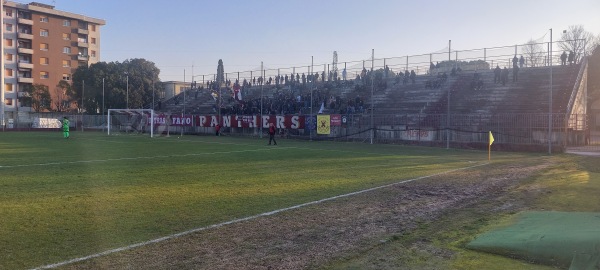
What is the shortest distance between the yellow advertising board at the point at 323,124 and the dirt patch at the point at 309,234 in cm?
2453

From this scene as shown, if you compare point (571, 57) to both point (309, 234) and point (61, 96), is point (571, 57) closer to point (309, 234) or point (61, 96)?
point (309, 234)

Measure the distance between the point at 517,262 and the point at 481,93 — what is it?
32.3m

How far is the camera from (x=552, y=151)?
2541 cm

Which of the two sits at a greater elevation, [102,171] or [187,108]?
[187,108]

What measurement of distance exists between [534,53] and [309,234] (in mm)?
34073

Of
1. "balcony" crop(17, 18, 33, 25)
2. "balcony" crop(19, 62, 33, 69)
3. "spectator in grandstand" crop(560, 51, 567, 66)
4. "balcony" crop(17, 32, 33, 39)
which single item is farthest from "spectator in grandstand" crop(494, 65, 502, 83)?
"balcony" crop(17, 18, 33, 25)

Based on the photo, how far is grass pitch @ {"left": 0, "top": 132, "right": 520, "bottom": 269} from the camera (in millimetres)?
6801

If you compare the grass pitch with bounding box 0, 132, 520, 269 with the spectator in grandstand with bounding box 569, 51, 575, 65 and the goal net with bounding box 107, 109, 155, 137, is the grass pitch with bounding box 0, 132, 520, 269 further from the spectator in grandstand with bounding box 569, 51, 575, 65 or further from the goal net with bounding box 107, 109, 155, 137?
the goal net with bounding box 107, 109, 155, 137

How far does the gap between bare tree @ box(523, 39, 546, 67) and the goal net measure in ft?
111

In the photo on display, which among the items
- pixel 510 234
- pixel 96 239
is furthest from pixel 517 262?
pixel 96 239

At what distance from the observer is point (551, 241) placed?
6383 millimetres

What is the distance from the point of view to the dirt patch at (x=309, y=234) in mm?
5871

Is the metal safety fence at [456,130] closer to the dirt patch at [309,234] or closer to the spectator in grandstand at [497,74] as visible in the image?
the spectator in grandstand at [497,74]

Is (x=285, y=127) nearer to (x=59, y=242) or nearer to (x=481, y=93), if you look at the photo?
(x=481, y=93)
